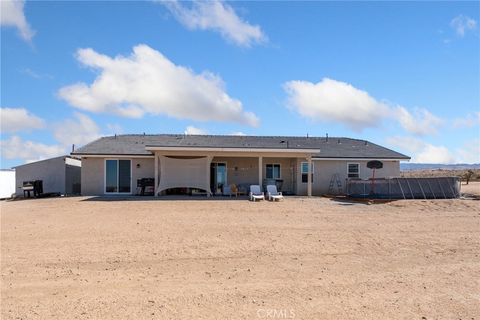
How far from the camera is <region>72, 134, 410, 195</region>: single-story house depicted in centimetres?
2283

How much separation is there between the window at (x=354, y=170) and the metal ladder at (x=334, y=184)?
0.79 m

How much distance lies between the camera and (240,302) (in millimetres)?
6469

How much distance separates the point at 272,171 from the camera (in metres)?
26.1

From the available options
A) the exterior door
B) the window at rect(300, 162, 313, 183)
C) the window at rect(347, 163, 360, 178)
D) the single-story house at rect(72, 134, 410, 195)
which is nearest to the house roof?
the single-story house at rect(72, 134, 410, 195)

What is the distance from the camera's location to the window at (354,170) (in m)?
26.1

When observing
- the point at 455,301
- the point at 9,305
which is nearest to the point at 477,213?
the point at 455,301

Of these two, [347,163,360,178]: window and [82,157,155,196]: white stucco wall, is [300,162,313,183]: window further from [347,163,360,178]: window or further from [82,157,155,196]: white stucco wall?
[82,157,155,196]: white stucco wall

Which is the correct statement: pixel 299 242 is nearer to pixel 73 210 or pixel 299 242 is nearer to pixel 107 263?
pixel 107 263

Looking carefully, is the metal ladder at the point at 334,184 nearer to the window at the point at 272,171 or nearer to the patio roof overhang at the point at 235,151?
the window at the point at 272,171

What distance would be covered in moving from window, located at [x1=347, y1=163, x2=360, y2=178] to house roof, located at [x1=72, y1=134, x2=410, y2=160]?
0.50 meters

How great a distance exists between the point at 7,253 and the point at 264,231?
6052 millimetres

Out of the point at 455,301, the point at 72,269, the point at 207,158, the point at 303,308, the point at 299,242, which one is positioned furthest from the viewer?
the point at 207,158

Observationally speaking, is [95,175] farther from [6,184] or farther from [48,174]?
[6,184]

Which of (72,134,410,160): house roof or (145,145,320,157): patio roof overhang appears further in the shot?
(72,134,410,160): house roof
